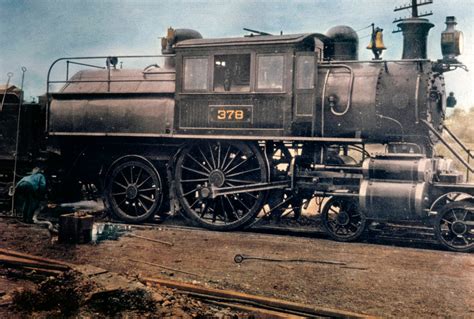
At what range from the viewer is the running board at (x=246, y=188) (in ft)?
30.9

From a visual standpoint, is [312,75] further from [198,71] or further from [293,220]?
[293,220]

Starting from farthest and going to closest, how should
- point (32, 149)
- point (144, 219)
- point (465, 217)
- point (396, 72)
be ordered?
point (32, 149) < point (144, 219) < point (396, 72) < point (465, 217)

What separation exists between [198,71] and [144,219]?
10.4ft

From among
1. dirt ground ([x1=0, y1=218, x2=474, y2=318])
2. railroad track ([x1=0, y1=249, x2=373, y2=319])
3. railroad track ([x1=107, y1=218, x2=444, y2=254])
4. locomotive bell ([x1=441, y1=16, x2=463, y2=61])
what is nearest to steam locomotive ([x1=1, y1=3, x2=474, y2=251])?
locomotive bell ([x1=441, y1=16, x2=463, y2=61])

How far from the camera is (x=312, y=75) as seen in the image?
9.09m

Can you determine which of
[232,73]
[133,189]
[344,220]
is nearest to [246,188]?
[344,220]

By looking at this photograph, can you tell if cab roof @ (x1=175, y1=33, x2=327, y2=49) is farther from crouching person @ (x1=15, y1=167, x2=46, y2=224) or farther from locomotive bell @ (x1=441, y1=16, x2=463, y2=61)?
crouching person @ (x1=15, y1=167, x2=46, y2=224)

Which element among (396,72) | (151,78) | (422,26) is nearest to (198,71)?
(151,78)

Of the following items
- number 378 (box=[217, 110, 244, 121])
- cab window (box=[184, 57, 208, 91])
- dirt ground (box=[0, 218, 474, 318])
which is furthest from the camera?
cab window (box=[184, 57, 208, 91])

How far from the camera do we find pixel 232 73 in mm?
10062

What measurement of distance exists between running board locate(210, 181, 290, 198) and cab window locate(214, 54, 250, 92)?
5.98 ft

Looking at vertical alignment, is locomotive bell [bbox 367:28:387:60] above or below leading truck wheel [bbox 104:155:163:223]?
above

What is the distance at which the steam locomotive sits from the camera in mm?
8492

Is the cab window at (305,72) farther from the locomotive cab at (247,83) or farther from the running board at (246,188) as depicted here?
the running board at (246,188)
